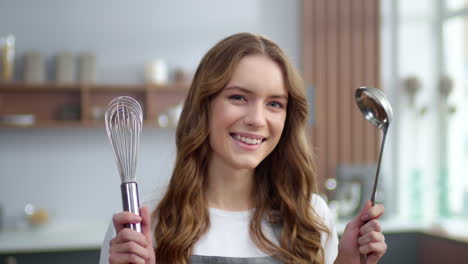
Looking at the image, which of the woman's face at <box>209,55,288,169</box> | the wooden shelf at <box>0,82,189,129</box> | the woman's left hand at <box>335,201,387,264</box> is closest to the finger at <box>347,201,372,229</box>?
the woman's left hand at <box>335,201,387,264</box>

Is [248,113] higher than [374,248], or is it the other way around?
[248,113]

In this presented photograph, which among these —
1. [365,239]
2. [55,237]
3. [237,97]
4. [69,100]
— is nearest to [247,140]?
[237,97]

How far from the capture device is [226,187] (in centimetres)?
136

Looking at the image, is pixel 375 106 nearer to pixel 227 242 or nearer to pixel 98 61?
pixel 227 242

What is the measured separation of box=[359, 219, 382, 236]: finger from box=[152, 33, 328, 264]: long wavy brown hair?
0.20m

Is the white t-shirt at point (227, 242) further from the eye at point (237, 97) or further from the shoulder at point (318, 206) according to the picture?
the eye at point (237, 97)

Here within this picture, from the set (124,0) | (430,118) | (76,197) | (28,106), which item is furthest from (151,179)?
(430,118)

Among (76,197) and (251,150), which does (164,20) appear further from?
(251,150)

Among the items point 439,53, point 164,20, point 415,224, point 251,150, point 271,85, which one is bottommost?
point 415,224

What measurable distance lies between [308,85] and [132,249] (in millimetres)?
3153

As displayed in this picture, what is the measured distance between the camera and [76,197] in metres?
3.70

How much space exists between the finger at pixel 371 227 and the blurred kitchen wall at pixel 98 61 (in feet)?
8.46

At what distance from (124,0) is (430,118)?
8.48 feet

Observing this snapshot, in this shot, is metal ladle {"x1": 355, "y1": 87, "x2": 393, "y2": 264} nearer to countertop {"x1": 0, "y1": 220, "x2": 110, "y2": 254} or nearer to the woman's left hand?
the woman's left hand
